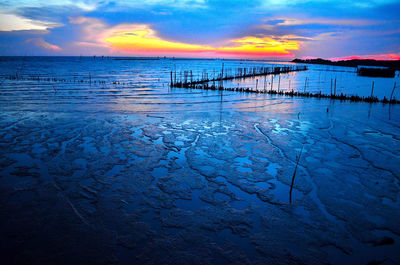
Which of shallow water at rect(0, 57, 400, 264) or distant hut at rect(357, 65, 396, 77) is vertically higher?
distant hut at rect(357, 65, 396, 77)

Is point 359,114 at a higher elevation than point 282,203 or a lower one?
higher

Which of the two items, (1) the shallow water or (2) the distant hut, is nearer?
(1) the shallow water

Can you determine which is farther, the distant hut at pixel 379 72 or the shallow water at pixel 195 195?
the distant hut at pixel 379 72

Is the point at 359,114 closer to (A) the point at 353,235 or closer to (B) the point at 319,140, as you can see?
(B) the point at 319,140

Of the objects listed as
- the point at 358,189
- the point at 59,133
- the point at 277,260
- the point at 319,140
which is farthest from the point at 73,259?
the point at 319,140

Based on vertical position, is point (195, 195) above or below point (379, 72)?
below

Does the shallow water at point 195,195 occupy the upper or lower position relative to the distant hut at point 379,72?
lower

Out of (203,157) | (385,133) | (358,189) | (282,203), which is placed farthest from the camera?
(385,133)

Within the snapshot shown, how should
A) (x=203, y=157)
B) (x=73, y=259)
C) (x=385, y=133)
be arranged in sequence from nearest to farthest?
(x=73, y=259) < (x=203, y=157) < (x=385, y=133)

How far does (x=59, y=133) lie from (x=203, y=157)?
573 cm

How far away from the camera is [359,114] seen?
13.8 m

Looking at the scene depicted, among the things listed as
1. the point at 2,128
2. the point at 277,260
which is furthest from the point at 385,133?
the point at 2,128

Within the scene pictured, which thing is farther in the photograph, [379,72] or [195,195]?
[379,72]

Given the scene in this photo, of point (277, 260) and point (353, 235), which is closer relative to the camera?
point (277, 260)
